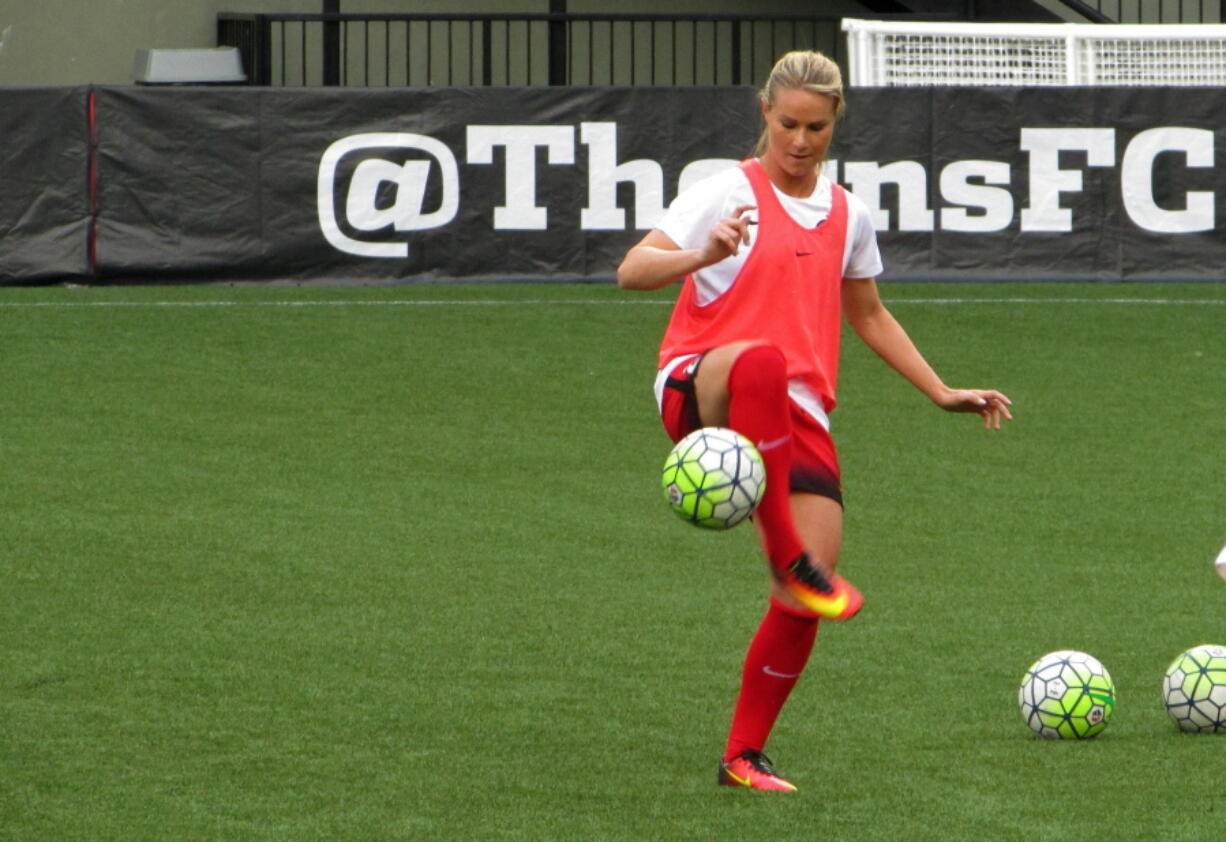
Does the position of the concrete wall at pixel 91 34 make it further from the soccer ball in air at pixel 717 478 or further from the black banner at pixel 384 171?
the soccer ball in air at pixel 717 478

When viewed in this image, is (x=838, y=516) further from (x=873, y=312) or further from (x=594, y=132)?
(x=594, y=132)

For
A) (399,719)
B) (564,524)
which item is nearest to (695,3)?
(564,524)

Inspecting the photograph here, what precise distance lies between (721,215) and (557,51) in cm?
1777

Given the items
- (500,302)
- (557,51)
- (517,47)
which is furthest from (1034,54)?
(517,47)

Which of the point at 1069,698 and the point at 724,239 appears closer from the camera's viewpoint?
the point at 724,239

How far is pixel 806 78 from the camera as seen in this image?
5348 mm

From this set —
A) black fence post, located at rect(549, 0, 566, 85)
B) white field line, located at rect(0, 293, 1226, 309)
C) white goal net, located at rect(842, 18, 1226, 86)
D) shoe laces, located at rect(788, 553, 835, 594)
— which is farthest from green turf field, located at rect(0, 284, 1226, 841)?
black fence post, located at rect(549, 0, 566, 85)

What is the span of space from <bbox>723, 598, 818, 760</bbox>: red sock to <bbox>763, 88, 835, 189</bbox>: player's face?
1.14 m

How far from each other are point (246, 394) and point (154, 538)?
4031 mm

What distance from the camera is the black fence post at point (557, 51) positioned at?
22.7m

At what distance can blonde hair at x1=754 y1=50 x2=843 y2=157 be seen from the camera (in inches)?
210

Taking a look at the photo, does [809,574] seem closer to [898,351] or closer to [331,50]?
[898,351]

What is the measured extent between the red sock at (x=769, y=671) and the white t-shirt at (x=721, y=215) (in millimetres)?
875

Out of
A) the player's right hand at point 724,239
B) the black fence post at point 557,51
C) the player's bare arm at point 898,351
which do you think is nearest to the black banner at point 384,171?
the black fence post at point 557,51
